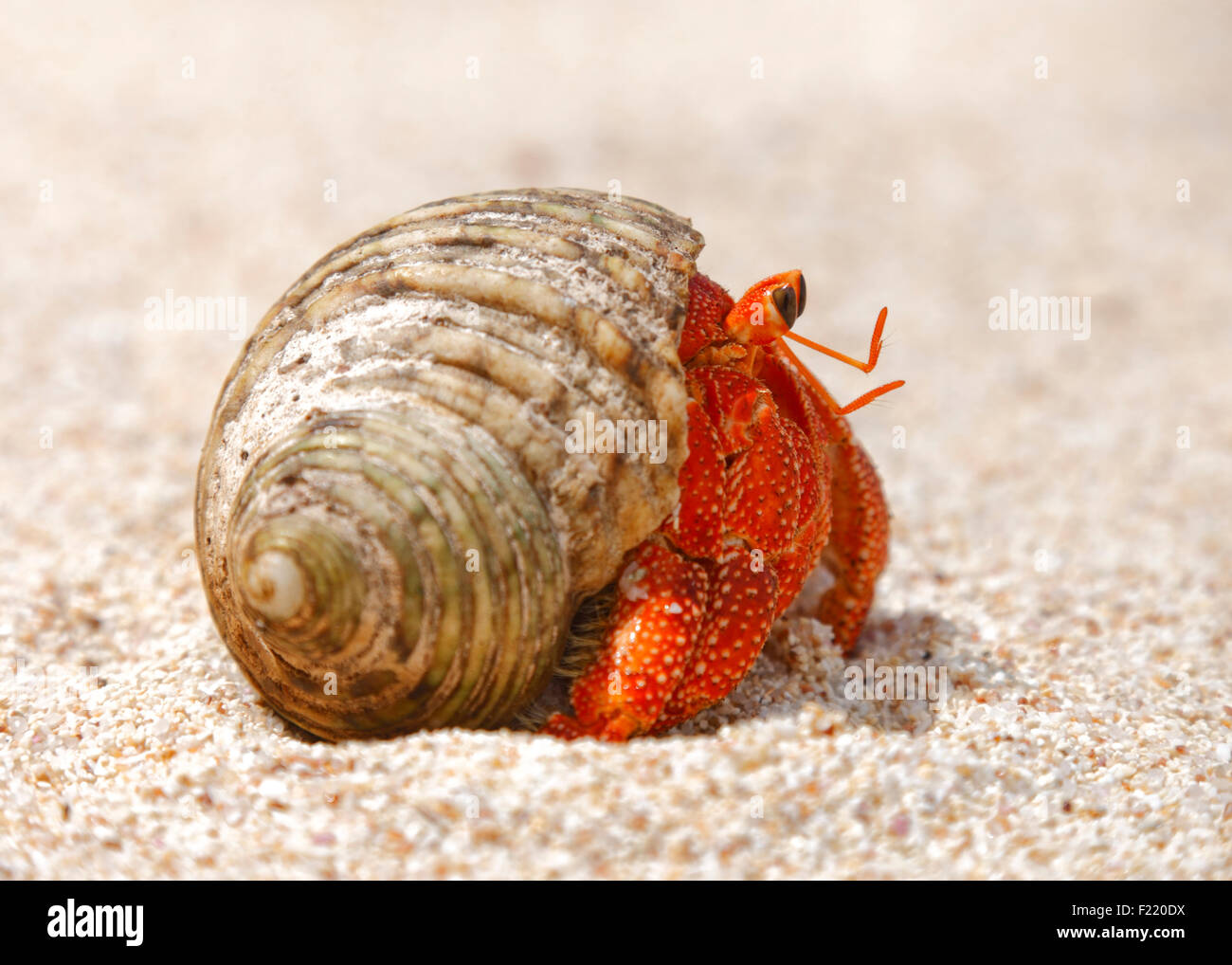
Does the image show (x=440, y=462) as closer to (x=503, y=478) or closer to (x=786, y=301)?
(x=503, y=478)

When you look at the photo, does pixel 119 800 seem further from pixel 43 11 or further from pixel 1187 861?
pixel 43 11

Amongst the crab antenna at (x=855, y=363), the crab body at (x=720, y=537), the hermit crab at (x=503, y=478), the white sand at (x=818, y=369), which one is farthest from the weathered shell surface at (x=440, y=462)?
the crab antenna at (x=855, y=363)

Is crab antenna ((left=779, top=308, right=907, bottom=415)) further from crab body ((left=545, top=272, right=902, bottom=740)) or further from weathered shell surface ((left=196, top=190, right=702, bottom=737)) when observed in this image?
weathered shell surface ((left=196, top=190, right=702, bottom=737))

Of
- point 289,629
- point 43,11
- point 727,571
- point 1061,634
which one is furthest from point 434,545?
point 43,11

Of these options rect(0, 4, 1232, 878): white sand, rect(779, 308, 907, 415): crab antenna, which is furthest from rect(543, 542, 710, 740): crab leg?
rect(779, 308, 907, 415): crab antenna

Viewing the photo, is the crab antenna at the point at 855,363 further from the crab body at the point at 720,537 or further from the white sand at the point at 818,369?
the white sand at the point at 818,369
